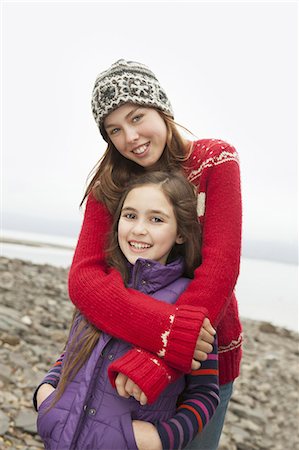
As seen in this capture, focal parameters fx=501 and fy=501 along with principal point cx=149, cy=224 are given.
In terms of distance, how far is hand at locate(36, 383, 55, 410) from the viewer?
203 cm

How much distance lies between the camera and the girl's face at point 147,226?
2062 millimetres

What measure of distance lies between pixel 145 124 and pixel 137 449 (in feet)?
4.40

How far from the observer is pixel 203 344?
1.82 m

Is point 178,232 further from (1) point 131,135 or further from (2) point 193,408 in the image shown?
(2) point 193,408

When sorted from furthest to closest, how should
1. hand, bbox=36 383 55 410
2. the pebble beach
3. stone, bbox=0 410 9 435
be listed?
the pebble beach
stone, bbox=0 410 9 435
hand, bbox=36 383 55 410

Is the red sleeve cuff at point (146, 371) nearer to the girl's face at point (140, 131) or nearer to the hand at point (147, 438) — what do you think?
the hand at point (147, 438)

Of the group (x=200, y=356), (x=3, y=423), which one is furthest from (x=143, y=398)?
(x=3, y=423)

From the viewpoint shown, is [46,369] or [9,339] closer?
[46,369]

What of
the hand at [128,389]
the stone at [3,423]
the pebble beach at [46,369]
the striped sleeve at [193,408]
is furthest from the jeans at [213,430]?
the stone at [3,423]

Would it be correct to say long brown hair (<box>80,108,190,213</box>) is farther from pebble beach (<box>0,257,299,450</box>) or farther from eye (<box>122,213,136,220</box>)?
pebble beach (<box>0,257,299,450</box>)

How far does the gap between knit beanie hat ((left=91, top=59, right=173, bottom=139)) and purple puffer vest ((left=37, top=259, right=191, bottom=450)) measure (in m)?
0.78

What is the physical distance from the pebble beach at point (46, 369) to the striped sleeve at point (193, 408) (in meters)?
1.72

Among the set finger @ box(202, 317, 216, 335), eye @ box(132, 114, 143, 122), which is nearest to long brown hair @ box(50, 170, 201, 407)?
eye @ box(132, 114, 143, 122)

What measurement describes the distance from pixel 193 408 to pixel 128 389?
267 millimetres
